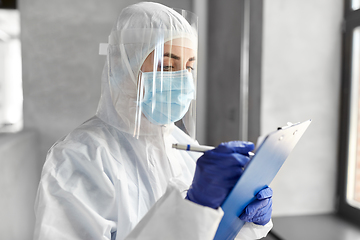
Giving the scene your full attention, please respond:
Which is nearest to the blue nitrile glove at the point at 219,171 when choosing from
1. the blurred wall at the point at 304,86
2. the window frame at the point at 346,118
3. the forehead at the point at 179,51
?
the forehead at the point at 179,51

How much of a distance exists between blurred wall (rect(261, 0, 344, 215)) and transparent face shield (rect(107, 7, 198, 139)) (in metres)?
1.00

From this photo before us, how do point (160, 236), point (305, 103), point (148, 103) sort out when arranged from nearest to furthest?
point (160, 236), point (148, 103), point (305, 103)

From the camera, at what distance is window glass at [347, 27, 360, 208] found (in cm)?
163

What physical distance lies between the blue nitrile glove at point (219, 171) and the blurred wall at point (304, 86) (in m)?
1.20

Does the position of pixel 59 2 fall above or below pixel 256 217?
above

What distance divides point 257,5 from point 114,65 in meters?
1.26

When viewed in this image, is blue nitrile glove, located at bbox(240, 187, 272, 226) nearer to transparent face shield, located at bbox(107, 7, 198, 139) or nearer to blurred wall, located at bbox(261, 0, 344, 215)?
transparent face shield, located at bbox(107, 7, 198, 139)

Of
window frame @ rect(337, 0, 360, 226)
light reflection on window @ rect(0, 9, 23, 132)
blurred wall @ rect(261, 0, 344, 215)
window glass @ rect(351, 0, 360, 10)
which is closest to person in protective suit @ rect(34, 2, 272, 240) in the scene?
blurred wall @ rect(261, 0, 344, 215)

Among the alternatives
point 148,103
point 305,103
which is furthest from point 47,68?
point 305,103

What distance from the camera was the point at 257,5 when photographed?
5.70 ft

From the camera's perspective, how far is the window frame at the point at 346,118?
163cm

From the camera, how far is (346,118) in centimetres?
168

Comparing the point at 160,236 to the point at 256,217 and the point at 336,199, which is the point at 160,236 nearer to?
the point at 256,217

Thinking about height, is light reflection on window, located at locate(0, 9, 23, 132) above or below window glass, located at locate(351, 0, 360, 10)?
Result: below
